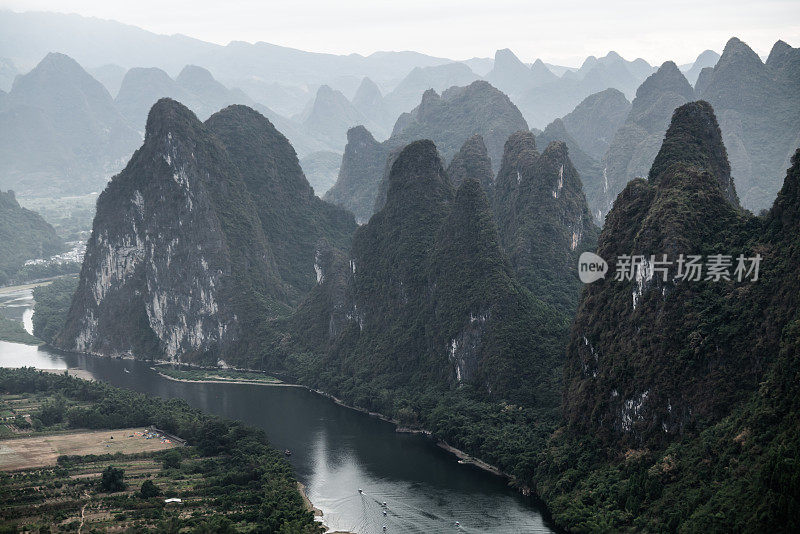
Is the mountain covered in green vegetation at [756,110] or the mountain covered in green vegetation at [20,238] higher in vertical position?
the mountain covered in green vegetation at [756,110]

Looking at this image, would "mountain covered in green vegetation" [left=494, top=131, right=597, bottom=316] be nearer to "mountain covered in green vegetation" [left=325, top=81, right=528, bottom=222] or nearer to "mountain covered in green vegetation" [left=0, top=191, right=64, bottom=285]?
"mountain covered in green vegetation" [left=325, top=81, right=528, bottom=222]

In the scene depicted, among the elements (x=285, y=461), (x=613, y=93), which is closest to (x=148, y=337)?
(x=285, y=461)

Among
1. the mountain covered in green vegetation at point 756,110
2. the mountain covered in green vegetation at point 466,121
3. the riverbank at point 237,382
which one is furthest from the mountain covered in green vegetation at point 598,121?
the riverbank at point 237,382

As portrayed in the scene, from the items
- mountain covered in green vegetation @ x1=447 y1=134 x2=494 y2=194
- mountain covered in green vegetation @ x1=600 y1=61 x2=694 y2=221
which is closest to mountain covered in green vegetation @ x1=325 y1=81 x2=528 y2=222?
mountain covered in green vegetation @ x1=600 y1=61 x2=694 y2=221

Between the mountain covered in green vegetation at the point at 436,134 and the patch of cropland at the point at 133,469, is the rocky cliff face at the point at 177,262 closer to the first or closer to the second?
the patch of cropland at the point at 133,469

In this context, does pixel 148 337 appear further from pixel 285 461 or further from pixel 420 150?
pixel 285 461

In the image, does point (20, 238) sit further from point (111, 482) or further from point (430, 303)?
point (111, 482)

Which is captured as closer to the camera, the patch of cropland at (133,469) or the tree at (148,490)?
the patch of cropland at (133,469)
